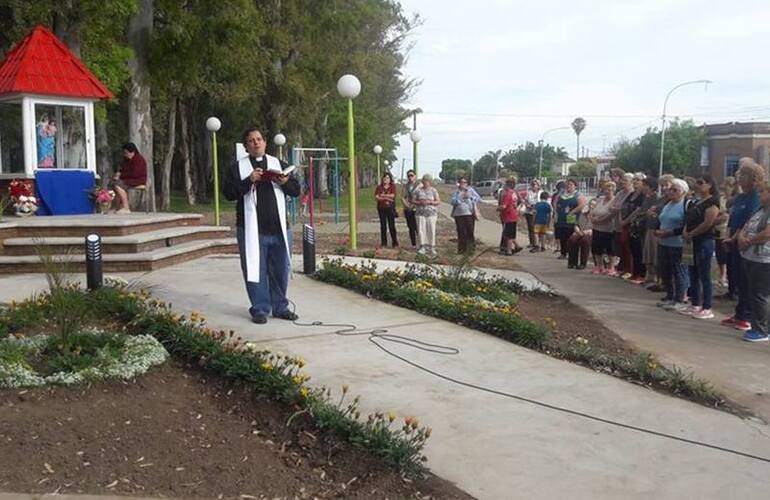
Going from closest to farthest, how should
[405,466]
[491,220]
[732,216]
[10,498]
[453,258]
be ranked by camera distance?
[10,498]
[405,466]
[732,216]
[453,258]
[491,220]

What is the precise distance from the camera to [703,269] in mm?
8781

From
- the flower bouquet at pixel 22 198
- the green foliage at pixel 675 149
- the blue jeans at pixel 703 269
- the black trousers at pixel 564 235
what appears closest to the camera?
the blue jeans at pixel 703 269

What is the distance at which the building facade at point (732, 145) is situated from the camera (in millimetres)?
71500

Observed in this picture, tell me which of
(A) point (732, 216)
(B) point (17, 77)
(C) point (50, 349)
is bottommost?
(C) point (50, 349)

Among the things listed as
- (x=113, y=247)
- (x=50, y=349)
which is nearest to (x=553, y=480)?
(x=50, y=349)

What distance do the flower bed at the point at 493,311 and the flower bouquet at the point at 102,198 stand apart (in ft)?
17.7

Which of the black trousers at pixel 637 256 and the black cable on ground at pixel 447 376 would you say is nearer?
the black cable on ground at pixel 447 376

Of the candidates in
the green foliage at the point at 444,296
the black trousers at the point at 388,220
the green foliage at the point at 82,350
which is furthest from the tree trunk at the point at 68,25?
the green foliage at the point at 82,350

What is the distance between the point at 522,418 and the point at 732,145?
78625 mm

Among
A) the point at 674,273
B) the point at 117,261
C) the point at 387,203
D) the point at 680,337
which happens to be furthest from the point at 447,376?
the point at 387,203

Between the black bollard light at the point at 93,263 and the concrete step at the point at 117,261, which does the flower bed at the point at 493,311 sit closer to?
the concrete step at the point at 117,261

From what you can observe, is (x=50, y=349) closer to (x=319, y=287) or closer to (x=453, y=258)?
(x=319, y=287)

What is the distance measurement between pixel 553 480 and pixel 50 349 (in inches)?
144

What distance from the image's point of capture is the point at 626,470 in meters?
4.16
